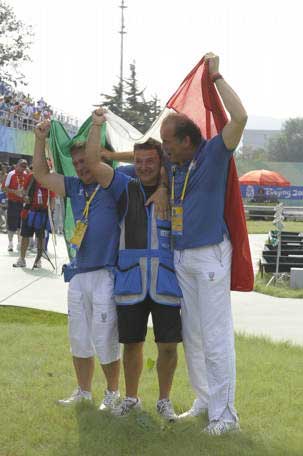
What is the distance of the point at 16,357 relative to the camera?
676cm

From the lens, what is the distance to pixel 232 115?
447 centimetres

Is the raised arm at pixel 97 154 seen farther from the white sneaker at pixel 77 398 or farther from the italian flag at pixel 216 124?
the white sneaker at pixel 77 398

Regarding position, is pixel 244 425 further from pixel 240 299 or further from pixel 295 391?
pixel 240 299

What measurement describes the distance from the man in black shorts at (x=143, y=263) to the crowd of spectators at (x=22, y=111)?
81.2ft

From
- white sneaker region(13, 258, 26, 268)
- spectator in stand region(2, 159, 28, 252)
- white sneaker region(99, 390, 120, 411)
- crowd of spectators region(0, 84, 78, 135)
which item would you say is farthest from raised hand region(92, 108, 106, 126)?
crowd of spectators region(0, 84, 78, 135)

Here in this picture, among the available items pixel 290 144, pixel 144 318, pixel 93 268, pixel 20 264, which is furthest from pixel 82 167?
pixel 290 144

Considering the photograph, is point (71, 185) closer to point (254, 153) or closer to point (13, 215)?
point (13, 215)

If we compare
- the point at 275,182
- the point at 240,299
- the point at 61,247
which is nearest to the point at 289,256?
the point at 240,299

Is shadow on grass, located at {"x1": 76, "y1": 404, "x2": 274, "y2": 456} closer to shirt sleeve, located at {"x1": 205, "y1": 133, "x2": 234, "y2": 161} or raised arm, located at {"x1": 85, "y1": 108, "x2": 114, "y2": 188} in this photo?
raised arm, located at {"x1": 85, "y1": 108, "x2": 114, "y2": 188}

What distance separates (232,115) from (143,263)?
0.99 m

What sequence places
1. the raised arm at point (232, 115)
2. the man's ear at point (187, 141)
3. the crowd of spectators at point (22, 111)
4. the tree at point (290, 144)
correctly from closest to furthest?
the raised arm at point (232, 115), the man's ear at point (187, 141), the crowd of spectators at point (22, 111), the tree at point (290, 144)

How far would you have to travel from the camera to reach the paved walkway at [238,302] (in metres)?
8.74

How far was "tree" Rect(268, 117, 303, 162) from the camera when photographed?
470 feet

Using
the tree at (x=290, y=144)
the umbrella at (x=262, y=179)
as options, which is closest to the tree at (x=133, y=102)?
the umbrella at (x=262, y=179)
